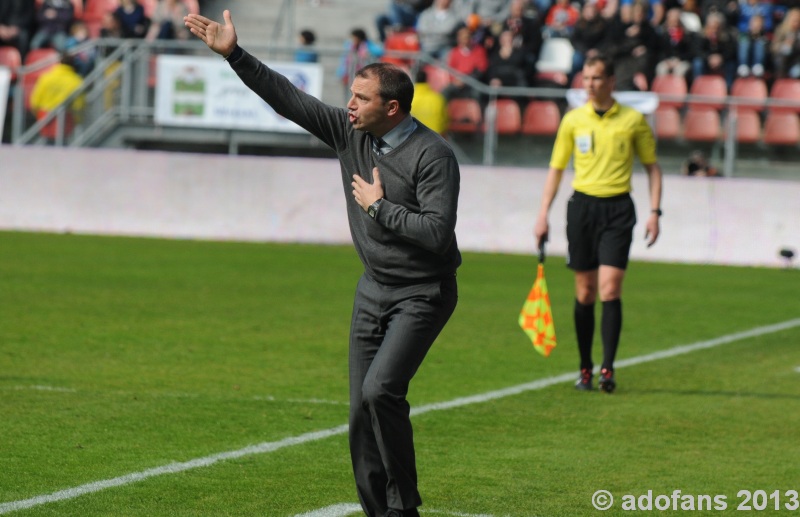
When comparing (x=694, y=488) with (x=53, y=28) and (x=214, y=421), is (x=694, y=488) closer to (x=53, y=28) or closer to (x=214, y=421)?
(x=214, y=421)

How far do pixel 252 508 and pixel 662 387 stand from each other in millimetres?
4427

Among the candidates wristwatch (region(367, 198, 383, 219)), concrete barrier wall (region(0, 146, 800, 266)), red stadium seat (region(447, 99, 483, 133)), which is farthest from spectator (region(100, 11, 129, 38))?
wristwatch (region(367, 198, 383, 219))

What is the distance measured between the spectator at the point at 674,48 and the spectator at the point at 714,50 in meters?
0.15

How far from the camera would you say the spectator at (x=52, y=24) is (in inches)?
971

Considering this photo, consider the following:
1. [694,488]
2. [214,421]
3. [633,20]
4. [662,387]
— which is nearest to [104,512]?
[214,421]

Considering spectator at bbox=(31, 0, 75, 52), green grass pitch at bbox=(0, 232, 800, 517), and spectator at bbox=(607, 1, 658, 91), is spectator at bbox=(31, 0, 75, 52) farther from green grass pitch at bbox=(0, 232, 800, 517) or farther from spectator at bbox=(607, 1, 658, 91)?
green grass pitch at bbox=(0, 232, 800, 517)

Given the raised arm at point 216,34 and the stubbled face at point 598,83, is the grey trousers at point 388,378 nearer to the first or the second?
the raised arm at point 216,34

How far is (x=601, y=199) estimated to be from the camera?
942 centimetres

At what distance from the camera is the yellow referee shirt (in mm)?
9430

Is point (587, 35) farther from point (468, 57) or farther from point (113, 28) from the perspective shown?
point (113, 28)

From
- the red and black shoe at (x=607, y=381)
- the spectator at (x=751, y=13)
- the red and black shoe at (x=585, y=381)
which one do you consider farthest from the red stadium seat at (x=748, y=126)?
the red and black shoe at (x=607, y=381)

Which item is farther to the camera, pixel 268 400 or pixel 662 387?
pixel 662 387

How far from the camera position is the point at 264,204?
20.8m

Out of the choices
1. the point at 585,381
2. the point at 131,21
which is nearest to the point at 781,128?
the point at 131,21
